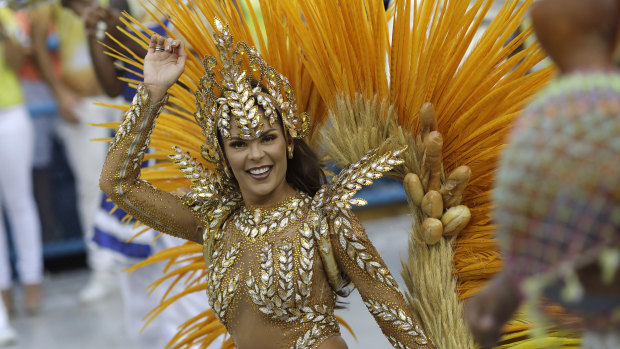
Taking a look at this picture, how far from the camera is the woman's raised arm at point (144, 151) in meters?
1.69

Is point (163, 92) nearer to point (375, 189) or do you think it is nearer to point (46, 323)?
point (46, 323)

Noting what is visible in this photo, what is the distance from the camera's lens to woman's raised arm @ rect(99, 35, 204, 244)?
169 cm

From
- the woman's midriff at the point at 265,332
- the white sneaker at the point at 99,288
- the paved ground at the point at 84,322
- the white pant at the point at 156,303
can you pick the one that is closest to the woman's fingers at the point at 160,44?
the woman's midriff at the point at 265,332

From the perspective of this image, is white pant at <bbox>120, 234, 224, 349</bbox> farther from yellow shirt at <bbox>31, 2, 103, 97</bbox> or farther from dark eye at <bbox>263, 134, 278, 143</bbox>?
yellow shirt at <bbox>31, 2, 103, 97</bbox>

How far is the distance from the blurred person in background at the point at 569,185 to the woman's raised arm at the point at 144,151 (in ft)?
2.95

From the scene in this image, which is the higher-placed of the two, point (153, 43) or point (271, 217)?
point (153, 43)

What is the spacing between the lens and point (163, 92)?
170cm

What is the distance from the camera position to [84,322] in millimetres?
3967

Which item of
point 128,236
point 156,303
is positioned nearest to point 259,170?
point 128,236

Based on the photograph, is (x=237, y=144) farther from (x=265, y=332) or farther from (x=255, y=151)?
(x=265, y=332)

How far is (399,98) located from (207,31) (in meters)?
0.46

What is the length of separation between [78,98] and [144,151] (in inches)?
110

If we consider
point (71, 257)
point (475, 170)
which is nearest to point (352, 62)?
point (475, 170)

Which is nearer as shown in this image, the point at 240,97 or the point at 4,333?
the point at 240,97
